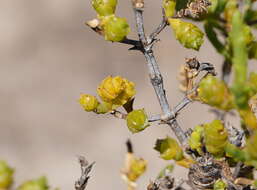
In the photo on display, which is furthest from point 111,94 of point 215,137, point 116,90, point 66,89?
point 66,89

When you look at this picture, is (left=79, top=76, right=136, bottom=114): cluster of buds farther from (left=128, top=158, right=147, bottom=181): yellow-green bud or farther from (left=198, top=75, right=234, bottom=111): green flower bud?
(left=198, top=75, right=234, bottom=111): green flower bud

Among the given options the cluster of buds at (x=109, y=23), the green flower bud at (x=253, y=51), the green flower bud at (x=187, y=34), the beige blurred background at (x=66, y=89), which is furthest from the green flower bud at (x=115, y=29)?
the beige blurred background at (x=66, y=89)

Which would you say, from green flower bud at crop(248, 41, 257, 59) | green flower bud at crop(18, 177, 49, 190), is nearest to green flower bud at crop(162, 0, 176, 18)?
green flower bud at crop(248, 41, 257, 59)

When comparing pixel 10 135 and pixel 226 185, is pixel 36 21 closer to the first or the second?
pixel 10 135

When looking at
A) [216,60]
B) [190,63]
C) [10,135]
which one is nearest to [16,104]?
[10,135]

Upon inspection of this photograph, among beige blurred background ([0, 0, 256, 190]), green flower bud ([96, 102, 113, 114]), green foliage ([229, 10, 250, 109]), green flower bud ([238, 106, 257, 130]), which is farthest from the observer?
beige blurred background ([0, 0, 256, 190])

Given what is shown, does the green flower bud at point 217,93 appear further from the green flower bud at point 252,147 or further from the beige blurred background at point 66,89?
the beige blurred background at point 66,89
